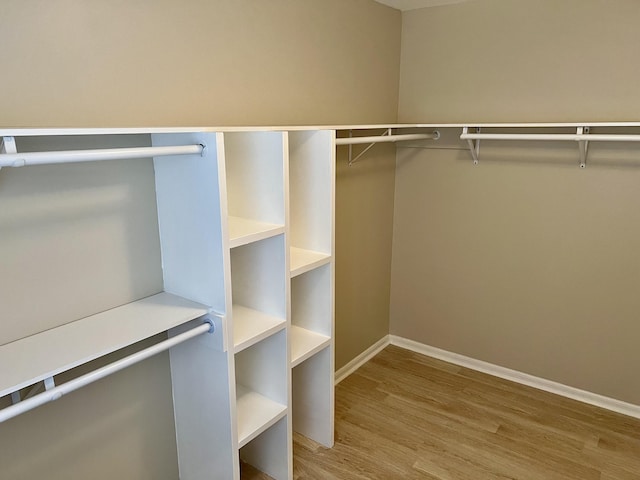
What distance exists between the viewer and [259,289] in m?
2.02

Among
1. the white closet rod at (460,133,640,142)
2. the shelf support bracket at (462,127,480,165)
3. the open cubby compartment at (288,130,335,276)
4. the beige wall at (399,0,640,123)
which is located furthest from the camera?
the shelf support bracket at (462,127,480,165)

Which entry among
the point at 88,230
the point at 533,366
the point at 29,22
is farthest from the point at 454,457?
the point at 29,22

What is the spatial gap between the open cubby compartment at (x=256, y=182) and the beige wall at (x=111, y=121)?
0.19m

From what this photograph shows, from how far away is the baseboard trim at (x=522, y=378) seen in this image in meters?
2.73

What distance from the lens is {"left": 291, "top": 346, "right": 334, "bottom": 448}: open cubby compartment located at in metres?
2.34

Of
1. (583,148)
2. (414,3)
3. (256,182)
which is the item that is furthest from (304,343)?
(414,3)

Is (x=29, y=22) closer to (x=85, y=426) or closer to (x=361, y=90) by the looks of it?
(x=85, y=426)

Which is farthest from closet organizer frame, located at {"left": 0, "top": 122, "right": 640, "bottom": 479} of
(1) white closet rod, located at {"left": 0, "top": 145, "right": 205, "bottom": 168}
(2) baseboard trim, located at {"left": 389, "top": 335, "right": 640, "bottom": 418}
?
(2) baseboard trim, located at {"left": 389, "top": 335, "right": 640, "bottom": 418}

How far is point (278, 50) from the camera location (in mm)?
2215

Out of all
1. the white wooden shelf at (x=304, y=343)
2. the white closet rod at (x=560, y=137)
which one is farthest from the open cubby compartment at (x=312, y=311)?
the white closet rod at (x=560, y=137)

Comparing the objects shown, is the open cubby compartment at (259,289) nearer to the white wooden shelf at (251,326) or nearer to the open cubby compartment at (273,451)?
the white wooden shelf at (251,326)

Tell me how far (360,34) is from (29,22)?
1.75 meters

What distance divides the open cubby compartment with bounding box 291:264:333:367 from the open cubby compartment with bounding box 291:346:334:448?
0.09 m

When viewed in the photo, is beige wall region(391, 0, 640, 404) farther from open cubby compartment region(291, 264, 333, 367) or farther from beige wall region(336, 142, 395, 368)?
open cubby compartment region(291, 264, 333, 367)
